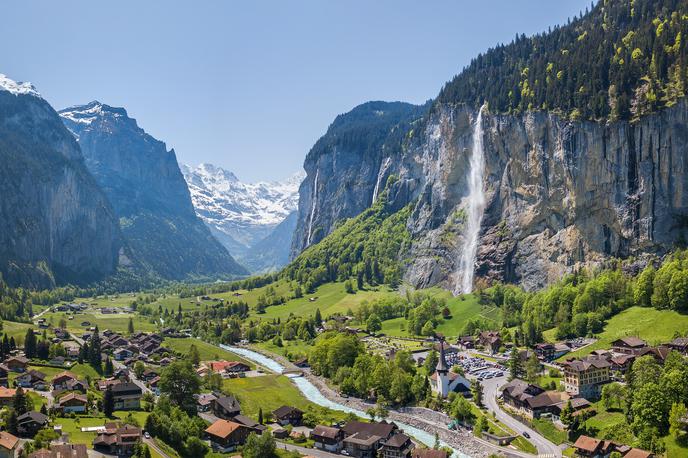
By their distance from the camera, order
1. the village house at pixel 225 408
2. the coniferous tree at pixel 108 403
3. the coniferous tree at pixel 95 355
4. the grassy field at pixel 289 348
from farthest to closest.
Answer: the grassy field at pixel 289 348
the coniferous tree at pixel 95 355
the village house at pixel 225 408
the coniferous tree at pixel 108 403

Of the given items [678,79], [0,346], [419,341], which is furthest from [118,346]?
[678,79]

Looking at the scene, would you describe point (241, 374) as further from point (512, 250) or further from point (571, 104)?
point (571, 104)

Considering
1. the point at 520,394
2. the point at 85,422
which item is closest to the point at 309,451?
the point at 85,422

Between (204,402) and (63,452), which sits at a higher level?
(63,452)

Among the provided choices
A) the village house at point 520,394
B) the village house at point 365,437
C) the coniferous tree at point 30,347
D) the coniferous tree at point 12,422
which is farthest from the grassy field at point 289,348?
the coniferous tree at point 12,422

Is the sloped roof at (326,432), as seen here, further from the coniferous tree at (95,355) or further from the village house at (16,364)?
the village house at (16,364)

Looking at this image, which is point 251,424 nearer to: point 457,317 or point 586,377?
point 586,377

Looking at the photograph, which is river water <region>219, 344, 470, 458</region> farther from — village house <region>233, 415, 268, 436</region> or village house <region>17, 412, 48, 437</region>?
village house <region>17, 412, 48, 437</region>
